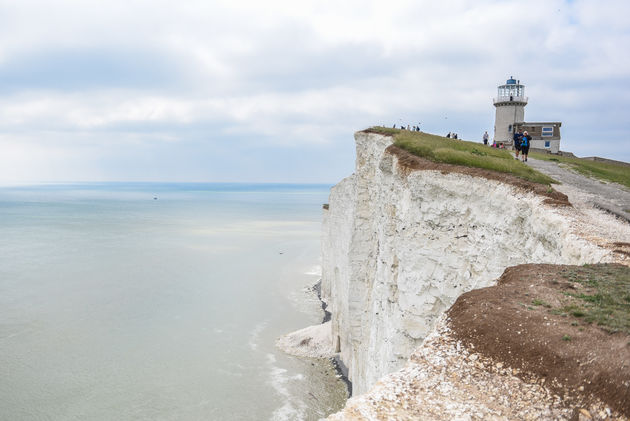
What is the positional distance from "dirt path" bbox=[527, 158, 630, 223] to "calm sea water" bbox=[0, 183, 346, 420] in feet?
66.0

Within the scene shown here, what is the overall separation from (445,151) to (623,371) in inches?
659

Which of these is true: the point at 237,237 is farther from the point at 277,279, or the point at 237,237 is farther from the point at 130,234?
the point at 277,279

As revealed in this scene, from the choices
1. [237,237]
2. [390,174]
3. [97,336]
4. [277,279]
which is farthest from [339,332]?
[237,237]

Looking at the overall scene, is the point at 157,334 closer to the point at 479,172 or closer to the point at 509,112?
the point at 479,172

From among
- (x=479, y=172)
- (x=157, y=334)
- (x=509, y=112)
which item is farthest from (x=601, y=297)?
(x=509, y=112)

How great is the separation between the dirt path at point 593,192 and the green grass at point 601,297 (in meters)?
7.03

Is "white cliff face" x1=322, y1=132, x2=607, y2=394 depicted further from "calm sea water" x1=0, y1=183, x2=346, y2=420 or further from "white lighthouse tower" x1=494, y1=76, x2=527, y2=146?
"white lighthouse tower" x1=494, y1=76, x2=527, y2=146

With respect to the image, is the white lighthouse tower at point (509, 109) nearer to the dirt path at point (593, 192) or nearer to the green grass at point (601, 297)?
the dirt path at point (593, 192)

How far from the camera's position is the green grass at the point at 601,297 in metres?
7.46

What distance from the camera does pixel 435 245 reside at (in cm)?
1955

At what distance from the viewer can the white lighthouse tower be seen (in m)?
54.6

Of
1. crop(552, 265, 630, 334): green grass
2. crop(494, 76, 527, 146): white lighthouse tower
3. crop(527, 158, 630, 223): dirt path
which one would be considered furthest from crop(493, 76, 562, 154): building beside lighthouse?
crop(552, 265, 630, 334): green grass

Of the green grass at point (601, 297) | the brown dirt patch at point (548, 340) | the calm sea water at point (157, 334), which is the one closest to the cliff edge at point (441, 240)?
the green grass at point (601, 297)

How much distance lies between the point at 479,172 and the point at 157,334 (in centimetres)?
3401
